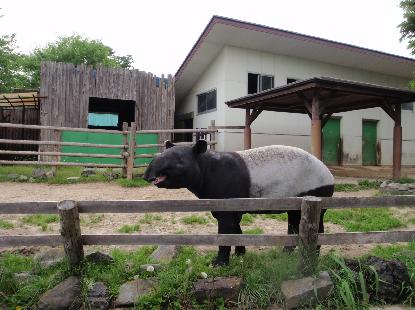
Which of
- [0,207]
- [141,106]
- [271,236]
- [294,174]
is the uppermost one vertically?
[141,106]

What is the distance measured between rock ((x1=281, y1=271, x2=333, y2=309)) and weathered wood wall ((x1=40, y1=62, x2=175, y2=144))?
12478 millimetres

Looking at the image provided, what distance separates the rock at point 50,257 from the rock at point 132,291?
3.21 ft

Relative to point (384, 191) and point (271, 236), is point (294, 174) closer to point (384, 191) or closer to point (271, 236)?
point (271, 236)

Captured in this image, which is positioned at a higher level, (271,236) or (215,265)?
(271,236)

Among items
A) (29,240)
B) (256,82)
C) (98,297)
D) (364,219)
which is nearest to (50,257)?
(29,240)

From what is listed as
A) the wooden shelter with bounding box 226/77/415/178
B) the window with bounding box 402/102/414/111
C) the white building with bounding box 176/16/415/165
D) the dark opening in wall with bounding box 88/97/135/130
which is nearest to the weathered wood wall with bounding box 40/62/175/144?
the white building with bounding box 176/16/415/165

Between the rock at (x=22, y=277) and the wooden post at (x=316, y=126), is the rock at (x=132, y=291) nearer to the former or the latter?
the rock at (x=22, y=277)

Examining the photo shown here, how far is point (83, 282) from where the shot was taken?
146 inches

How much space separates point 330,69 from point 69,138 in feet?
37.2

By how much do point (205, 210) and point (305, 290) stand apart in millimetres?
1239

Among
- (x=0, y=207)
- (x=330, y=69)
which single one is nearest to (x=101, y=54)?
(x=330, y=69)

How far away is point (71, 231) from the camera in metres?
3.69

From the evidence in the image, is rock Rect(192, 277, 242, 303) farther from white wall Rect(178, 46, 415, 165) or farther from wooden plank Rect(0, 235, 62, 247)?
white wall Rect(178, 46, 415, 165)

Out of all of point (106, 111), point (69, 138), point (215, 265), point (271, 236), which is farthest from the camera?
point (106, 111)
